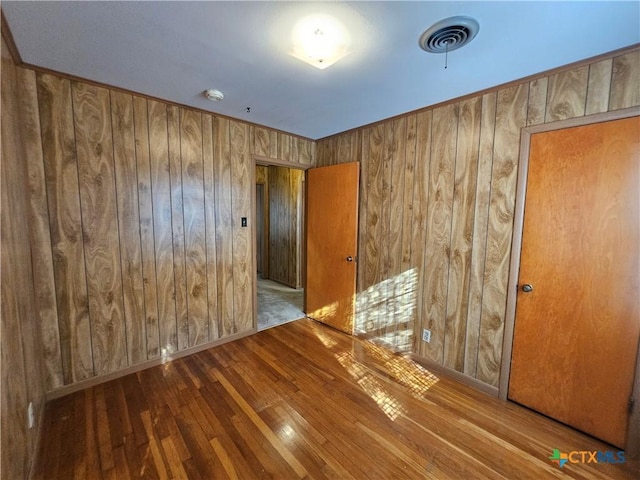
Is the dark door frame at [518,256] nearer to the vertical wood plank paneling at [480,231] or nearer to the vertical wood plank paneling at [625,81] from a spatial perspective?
the vertical wood plank paneling at [625,81]

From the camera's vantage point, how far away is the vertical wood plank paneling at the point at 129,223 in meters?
2.07

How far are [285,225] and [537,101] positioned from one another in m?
3.96

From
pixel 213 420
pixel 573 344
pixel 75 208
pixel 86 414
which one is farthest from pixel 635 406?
pixel 75 208

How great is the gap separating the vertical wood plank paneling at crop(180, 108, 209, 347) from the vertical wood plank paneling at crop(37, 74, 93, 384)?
75 centimetres

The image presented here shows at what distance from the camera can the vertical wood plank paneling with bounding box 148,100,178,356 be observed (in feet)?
7.34

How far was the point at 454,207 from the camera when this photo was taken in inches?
85.7

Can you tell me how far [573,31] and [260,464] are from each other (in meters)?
2.87

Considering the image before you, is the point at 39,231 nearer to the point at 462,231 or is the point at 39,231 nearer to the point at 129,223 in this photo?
the point at 129,223

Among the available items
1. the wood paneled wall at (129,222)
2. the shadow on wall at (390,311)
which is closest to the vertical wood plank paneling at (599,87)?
the shadow on wall at (390,311)

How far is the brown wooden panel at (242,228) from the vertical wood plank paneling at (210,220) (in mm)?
204

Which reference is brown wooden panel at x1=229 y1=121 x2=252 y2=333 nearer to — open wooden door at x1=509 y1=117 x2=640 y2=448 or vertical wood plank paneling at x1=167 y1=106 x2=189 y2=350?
vertical wood plank paneling at x1=167 y1=106 x2=189 y2=350

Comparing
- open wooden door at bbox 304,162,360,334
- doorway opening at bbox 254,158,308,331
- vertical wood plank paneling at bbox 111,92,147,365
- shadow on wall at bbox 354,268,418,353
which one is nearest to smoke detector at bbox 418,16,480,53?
open wooden door at bbox 304,162,360,334

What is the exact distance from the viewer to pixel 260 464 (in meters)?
1.44

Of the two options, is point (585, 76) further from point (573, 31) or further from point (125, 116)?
point (125, 116)
